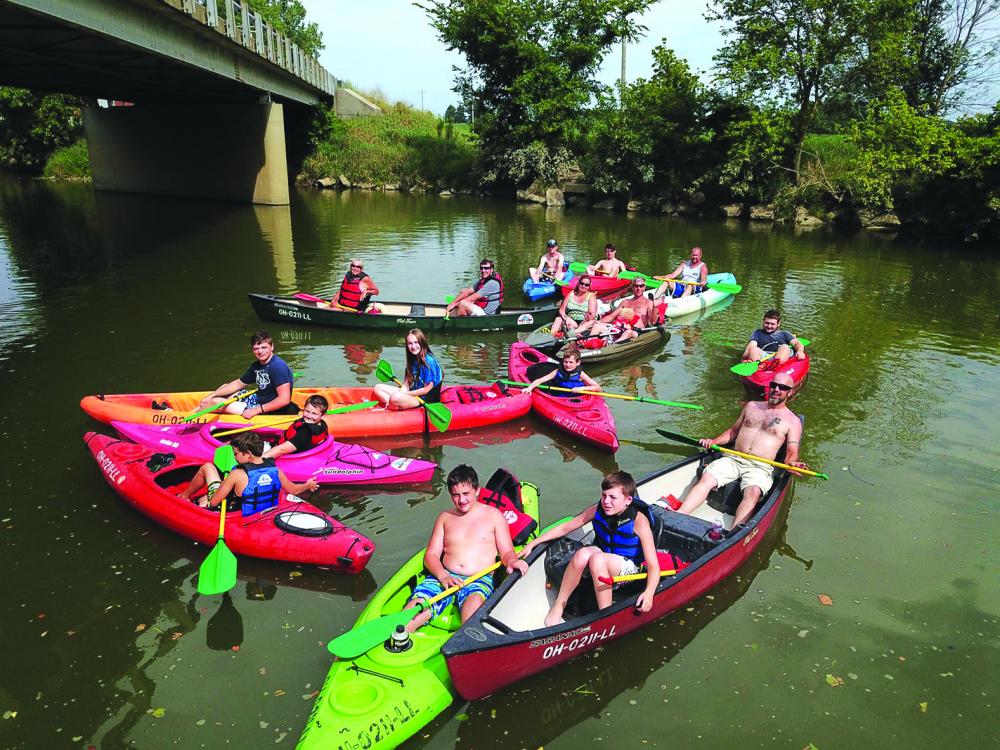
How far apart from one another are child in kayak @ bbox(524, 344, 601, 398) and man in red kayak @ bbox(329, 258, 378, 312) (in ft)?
19.1

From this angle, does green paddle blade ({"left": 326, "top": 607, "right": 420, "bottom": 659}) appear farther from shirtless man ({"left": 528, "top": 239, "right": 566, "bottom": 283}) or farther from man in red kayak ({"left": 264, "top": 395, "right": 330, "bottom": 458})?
shirtless man ({"left": 528, "top": 239, "right": 566, "bottom": 283})

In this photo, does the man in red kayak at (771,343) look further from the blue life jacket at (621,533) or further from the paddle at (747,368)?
the blue life jacket at (621,533)

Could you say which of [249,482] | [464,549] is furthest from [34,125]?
[464,549]

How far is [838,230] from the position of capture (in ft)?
112

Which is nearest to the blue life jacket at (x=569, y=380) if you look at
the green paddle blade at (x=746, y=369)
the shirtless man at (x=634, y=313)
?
the green paddle blade at (x=746, y=369)

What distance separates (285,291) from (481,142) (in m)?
31.8

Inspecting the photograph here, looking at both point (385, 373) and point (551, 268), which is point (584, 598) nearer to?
point (385, 373)

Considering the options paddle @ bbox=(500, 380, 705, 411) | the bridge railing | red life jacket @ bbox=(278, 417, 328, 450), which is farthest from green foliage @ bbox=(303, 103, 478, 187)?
red life jacket @ bbox=(278, 417, 328, 450)

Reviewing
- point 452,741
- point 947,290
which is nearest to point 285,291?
point 452,741

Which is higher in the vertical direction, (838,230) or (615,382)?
(838,230)

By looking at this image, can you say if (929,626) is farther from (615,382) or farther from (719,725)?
(615,382)

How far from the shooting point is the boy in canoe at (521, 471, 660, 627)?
550cm

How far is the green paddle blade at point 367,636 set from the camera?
4953 mm

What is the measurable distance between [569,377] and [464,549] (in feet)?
16.6
